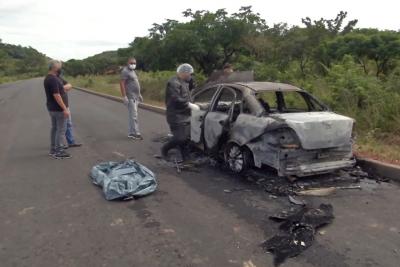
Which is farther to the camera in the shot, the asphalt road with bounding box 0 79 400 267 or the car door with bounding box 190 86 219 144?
the car door with bounding box 190 86 219 144

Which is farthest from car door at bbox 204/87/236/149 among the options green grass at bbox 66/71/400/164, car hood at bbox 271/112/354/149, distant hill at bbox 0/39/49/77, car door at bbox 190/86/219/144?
distant hill at bbox 0/39/49/77

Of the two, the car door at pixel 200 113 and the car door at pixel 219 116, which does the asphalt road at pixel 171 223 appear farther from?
the car door at pixel 200 113

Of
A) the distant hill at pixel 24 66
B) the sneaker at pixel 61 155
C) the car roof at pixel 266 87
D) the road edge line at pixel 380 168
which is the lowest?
the distant hill at pixel 24 66

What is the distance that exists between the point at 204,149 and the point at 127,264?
386 centimetres

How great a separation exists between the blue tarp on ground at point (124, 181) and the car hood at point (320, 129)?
6.72 ft

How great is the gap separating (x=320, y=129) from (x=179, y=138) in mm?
2681

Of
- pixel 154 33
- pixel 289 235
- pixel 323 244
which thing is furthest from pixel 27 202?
pixel 154 33

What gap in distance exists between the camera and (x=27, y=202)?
564 cm

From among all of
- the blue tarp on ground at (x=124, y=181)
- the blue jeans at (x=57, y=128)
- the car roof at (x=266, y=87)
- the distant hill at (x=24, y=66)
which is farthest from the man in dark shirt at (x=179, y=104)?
the distant hill at (x=24, y=66)

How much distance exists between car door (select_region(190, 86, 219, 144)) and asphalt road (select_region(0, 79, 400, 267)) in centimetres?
79

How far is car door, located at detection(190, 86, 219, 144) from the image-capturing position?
7.54 meters

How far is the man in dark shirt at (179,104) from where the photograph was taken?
292 inches

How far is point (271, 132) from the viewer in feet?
19.6

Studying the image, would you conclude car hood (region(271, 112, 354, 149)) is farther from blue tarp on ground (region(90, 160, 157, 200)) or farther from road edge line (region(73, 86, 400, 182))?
blue tarp on ground (region(90, 160, 157, 200))
